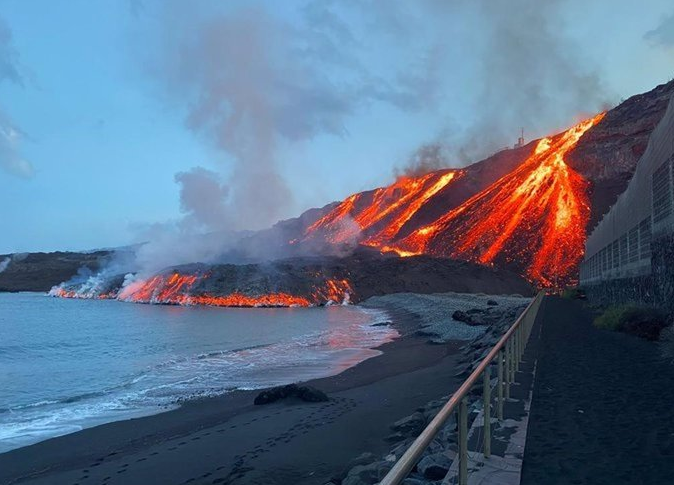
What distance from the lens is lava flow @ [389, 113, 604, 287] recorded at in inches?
4063

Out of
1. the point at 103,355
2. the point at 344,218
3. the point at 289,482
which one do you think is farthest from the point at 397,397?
the point at 344,218

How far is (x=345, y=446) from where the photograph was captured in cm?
920

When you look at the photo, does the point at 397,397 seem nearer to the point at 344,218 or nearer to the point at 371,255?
the point at 371,255

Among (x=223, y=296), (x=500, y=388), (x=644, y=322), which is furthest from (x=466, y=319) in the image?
(x=223, y=296)

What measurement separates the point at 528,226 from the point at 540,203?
25.0 feet

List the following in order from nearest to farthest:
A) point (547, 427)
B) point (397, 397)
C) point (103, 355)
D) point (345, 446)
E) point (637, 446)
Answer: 1. point (637, 446)
2. point (547, 427)
3. point (345, 446)
4. point (397, 397)
5. point (103, 355)

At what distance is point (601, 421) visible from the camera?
6.87 meters

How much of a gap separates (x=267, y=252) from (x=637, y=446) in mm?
147606

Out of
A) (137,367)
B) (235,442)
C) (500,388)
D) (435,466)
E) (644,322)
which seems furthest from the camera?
(137,367)

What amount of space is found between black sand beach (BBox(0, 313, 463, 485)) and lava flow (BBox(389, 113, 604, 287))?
8910 cm

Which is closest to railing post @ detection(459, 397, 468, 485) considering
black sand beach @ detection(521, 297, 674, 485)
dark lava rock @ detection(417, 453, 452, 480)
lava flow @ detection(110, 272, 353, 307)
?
black sand beach @ detection(521, 297, 674, 485)

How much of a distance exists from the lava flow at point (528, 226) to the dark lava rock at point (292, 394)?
3506 inches

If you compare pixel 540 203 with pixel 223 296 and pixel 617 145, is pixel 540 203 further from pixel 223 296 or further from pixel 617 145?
pixel 223 296

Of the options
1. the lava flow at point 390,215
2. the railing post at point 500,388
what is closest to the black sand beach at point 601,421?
the railing post at point 500,388
